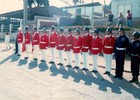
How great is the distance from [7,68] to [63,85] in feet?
13.4

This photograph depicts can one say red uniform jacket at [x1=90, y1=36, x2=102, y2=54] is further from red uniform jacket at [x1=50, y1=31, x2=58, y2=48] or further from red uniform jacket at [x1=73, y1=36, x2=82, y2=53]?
red uniform jacket at [x1=50, y1=31, x2=58, y2=48]

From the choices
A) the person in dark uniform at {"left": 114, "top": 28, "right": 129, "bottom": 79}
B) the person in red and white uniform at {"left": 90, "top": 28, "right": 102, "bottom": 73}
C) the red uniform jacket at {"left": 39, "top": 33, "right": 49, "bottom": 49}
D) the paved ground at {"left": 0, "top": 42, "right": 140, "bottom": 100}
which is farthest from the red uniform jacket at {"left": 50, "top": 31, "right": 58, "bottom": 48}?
the person in dark uniform at {"left": 114, "top": 28, "right": 129, "bottom": 79}

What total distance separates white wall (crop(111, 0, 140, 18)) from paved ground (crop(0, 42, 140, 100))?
15.3 meters

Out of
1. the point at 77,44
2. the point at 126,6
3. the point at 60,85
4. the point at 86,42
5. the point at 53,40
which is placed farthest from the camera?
the point at 126,6

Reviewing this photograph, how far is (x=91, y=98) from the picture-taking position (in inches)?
297

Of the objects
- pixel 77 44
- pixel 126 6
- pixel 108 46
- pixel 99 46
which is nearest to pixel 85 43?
pixel 77 44

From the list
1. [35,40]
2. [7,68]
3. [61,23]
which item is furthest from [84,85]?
[61,23]

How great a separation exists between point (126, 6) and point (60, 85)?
780 inches

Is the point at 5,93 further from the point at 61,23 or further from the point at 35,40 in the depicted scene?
the point at 61,23

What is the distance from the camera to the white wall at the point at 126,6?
26.1 m

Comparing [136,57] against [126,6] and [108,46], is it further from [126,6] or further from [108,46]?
[126,6]

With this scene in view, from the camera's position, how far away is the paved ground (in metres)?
7.71

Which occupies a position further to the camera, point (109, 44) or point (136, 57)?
point (109, 44)

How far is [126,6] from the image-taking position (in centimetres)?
2694
